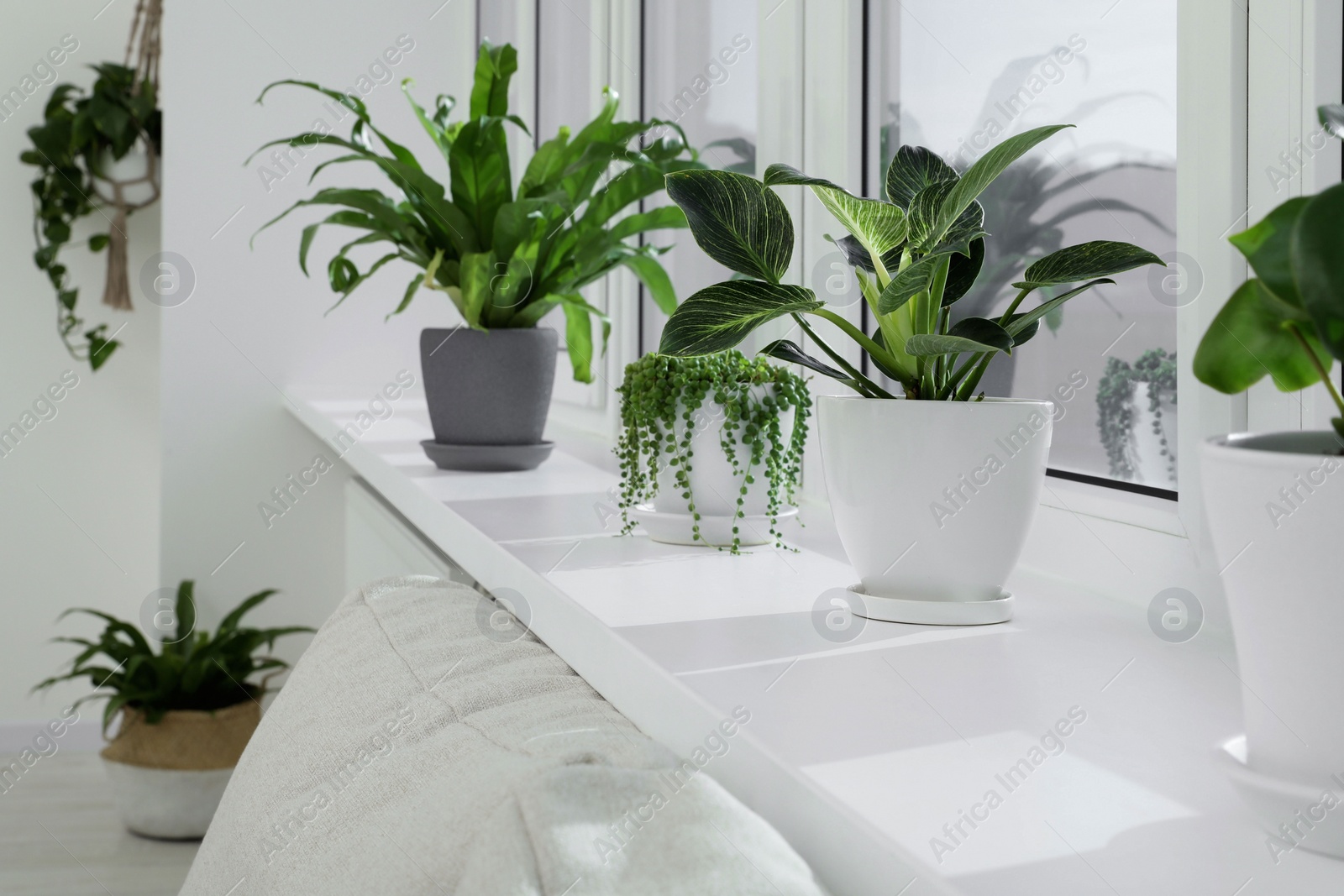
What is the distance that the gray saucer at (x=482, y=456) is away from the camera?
1.41 meters

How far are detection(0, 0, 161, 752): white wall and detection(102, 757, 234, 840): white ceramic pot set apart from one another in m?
0.87

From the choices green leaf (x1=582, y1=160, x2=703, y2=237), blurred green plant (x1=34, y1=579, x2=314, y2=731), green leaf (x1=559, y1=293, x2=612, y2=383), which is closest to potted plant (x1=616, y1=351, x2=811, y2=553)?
green leaf (x1=582, y1=160, x2=703, y2=237)

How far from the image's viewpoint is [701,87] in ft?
5.10

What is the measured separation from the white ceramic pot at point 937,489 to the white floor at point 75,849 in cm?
188

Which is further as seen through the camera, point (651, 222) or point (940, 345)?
point (651, 222)

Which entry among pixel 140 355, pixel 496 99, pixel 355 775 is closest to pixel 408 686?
pixel 355 775

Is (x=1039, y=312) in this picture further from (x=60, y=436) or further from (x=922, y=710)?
(x=60, y=436)

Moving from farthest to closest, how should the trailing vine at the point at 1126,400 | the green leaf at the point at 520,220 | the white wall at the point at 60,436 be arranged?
the white wall at the point at 60,436 < the green leaf at the point at 520,220 < the trailing vine at the point at 1126,400

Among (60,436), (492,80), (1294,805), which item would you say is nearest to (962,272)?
(1294,805)

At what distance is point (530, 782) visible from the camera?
1.46 ft

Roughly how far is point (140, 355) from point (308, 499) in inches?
38.8

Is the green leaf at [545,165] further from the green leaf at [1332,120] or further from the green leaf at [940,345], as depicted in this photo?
the green leaf at [1332,120]

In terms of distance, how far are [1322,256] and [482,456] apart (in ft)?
3.90

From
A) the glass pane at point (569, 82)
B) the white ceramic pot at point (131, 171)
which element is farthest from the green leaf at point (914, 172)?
the white ceramic pot at point (131, 171)
